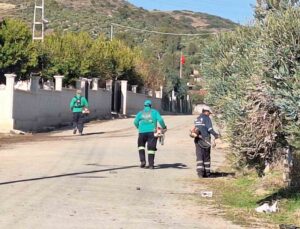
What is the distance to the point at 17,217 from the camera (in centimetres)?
980

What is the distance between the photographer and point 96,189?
12.9 metres

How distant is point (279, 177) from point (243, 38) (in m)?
2.87

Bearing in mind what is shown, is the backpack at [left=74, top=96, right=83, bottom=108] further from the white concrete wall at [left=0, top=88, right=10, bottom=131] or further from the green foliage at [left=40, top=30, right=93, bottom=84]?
the green foliage at [left=40, top=30, right=93, bottom=84]

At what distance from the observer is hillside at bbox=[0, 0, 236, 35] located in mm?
91875

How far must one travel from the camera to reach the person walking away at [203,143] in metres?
15.3

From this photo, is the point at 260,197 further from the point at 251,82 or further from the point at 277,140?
the point at 251,82

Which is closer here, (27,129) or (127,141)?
(127,141)

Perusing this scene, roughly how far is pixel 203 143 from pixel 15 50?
23543mm

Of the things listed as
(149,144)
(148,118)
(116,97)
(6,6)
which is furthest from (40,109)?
(6,6)

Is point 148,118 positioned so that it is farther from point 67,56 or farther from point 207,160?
point 67,56

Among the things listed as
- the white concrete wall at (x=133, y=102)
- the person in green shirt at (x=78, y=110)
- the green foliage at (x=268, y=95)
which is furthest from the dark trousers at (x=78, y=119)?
the white concrete wall at (x=133, y=102)

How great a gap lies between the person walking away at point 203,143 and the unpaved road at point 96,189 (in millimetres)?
404

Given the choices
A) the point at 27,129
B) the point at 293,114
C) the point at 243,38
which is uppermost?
the point at 243,38

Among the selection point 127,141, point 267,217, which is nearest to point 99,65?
point 127,141
